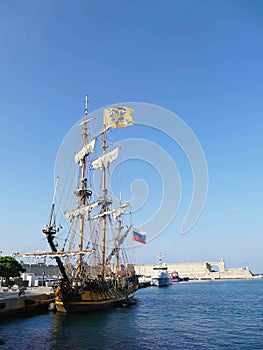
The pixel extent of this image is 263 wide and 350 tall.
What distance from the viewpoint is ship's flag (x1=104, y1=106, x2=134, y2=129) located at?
222 ft

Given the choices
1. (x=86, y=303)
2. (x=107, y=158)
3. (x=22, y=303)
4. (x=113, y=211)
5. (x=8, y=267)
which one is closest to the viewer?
(x=22, y=303)

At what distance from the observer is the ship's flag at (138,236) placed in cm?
9043

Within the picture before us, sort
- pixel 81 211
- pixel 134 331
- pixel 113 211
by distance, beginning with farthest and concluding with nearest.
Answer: pixel 113 211 < pixel 81 211 < pixel 134 331

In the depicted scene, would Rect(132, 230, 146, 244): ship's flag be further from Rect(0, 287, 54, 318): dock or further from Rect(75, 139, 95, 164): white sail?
Rect(0, 287, 54, 318): dock

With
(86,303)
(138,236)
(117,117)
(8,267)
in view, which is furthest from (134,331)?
(138,236)

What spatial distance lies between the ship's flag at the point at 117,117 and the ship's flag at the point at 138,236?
32.8 m

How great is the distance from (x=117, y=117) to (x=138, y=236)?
1486 inches

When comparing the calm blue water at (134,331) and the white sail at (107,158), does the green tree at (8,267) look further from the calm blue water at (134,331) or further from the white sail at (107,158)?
the calm blue water at (134,331)

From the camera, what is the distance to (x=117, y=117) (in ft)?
228

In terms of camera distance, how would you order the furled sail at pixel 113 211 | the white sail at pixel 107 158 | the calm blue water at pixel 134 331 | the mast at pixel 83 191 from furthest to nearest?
1. the furled sail at pixel 113 211
2. the white sail at pixel 107 158
3. the mast at pixel 83 191
4. the calm blue water at pixel 134 331

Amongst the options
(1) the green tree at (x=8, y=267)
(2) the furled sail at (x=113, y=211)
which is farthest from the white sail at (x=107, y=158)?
(1) the green tree at (x=8, y=267)

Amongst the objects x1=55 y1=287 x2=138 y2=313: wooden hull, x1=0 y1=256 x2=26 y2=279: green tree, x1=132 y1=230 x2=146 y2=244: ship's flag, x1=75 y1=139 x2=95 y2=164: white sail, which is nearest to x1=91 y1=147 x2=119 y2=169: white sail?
x1=75 y1=139 x2=95 y2=164: white sail

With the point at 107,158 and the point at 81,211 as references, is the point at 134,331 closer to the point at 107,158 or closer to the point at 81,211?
the point at 81,211

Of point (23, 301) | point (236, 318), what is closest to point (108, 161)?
point (23, 301)
